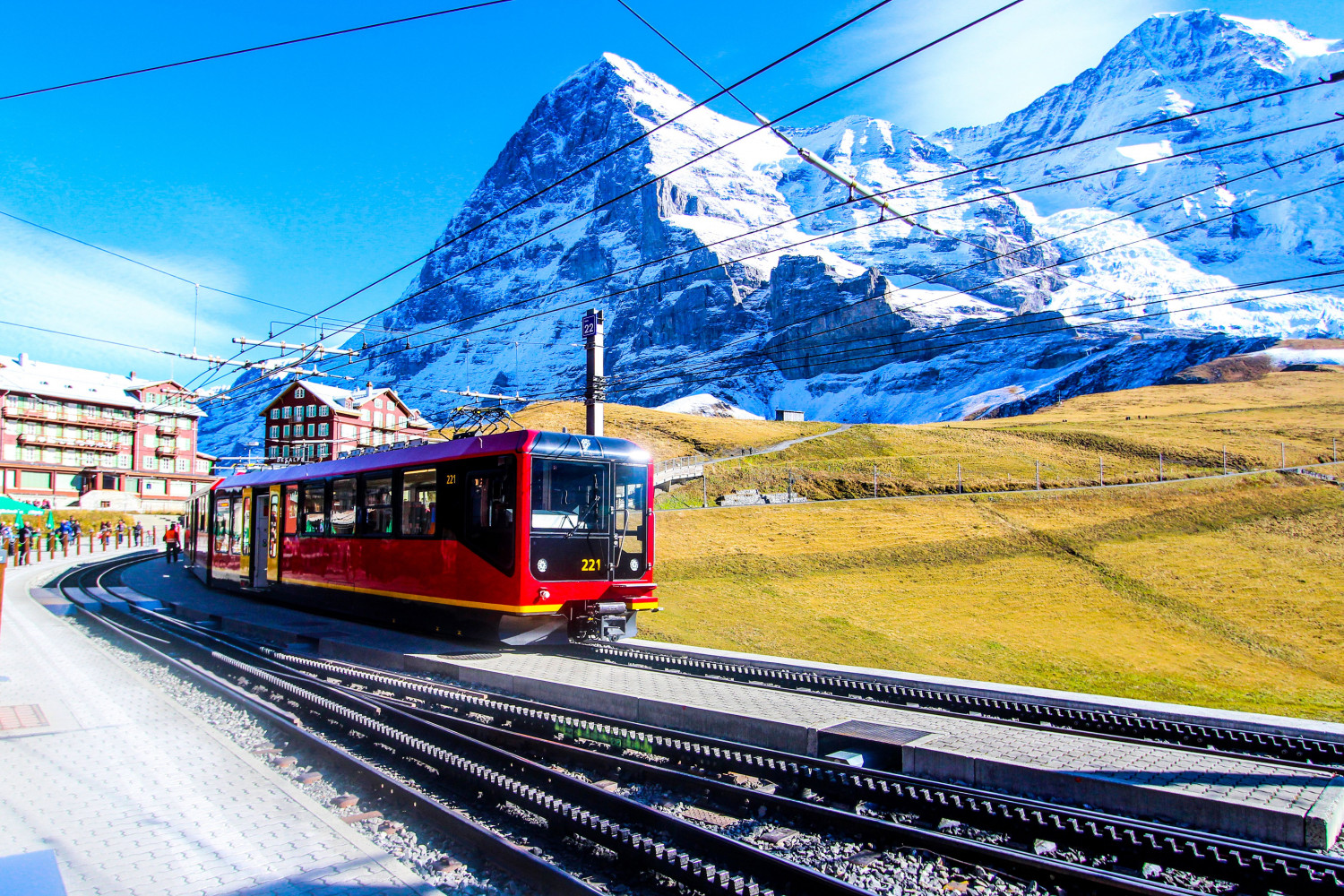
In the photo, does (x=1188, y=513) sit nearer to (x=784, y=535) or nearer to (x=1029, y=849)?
(x=784, y=535)

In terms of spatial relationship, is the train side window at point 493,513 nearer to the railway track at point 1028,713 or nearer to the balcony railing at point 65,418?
the railway track at point 1028,713

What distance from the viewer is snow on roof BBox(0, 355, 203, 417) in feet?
234

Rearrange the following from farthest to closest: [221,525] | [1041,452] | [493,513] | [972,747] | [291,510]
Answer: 1. [1041,452]
2. [221,525]
3. [291,510]
4. [493,513]
5. [972,747]

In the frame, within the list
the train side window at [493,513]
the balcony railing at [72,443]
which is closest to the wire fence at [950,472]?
the train side window at [493,513]

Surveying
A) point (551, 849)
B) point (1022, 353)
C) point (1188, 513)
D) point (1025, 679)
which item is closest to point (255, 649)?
point (551, 849)

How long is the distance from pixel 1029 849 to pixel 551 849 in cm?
327

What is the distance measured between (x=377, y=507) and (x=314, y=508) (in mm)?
3535

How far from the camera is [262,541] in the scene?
21859 mm

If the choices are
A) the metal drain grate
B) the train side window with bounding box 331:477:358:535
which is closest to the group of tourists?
the train side window with bounding box 331:477:358:535

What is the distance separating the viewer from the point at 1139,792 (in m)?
5.67

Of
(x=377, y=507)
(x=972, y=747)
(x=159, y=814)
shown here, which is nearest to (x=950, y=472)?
(x=377, y=507)

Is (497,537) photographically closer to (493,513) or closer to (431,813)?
(493,513)

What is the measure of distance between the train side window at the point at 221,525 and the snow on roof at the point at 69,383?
48.9 meters

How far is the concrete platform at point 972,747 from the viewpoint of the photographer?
17.6 ft
